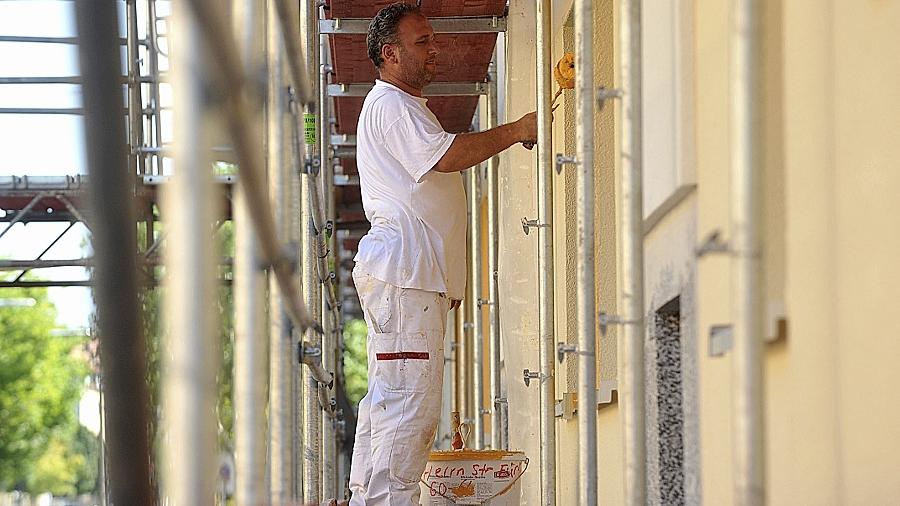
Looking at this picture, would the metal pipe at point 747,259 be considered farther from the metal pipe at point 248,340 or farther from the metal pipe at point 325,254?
the metal pipe at point 325,254

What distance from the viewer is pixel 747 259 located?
1604mm

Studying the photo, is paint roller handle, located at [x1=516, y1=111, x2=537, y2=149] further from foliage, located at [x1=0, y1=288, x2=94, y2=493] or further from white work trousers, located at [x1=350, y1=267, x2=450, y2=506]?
foliage, located at [x1=0, y1=288, x2=94, y2=493]

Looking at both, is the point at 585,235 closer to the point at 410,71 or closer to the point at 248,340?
the point at 248,340

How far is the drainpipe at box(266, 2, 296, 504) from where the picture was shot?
7.22ft

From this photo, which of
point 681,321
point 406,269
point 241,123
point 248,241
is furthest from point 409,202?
point 241,123

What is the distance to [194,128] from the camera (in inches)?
45.6

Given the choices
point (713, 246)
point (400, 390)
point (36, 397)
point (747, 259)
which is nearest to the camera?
point (747, 259)

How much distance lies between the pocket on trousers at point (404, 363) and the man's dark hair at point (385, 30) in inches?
44.5

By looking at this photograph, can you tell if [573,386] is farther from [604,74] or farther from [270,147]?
[270,147]

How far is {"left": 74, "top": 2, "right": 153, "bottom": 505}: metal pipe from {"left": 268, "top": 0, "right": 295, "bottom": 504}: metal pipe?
3.81ft

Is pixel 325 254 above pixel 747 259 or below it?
below

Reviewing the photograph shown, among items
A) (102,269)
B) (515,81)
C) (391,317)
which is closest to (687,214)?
(391,317)

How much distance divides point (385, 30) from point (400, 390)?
1388 mm

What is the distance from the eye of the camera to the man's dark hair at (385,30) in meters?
5.09
